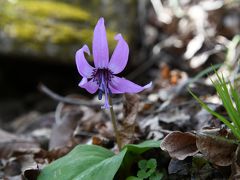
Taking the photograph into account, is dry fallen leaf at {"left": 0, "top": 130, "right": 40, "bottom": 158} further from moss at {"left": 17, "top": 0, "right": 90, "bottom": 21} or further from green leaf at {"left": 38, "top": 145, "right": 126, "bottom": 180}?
moss at {"left": 17, "top": 0, "right": 90, "bottom": 21}

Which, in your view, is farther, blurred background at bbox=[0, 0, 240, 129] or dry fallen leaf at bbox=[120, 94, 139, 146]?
blurred background at bbox=[0, 0, 240, 129]

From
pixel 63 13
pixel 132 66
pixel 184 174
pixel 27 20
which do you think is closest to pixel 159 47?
pixel 132 66

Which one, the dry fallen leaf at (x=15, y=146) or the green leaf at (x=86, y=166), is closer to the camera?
the green leaf at (x=86, y=166)

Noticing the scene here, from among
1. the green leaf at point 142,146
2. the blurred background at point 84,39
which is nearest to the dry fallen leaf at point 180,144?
the green leaf at point 142,146

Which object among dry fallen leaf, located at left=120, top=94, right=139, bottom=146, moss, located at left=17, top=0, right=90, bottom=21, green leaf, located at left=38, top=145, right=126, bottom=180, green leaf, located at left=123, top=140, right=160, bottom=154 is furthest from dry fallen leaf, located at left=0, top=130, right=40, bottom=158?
moss, located at left=17, top=0, right=90, bottom=21

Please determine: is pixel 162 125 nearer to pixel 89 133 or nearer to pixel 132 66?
pixel 89 133

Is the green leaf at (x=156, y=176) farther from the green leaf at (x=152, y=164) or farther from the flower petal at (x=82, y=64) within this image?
the flower petal at (x=82, y=64)

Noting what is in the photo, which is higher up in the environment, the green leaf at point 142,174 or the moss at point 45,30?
the moss at point 45,30

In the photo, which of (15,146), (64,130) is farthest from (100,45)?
(15,146)
